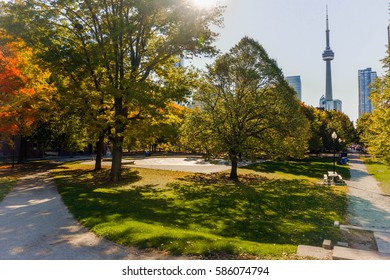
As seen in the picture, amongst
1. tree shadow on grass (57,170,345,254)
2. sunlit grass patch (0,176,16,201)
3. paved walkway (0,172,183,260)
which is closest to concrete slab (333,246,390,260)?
tree shadow on grass (57,170,345,254)

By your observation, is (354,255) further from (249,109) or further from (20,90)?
(20,90)

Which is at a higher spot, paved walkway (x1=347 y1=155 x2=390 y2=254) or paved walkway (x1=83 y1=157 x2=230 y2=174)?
paved walkway (x1=83 y1=157 x2=230 y2=174)

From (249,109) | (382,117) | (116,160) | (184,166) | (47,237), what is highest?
(249,109)

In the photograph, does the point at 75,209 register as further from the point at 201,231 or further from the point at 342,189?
the point at 342,189

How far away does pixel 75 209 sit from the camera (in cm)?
1338

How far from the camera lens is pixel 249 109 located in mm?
23906

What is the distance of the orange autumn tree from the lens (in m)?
22.6

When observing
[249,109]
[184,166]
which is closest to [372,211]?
[249,109]

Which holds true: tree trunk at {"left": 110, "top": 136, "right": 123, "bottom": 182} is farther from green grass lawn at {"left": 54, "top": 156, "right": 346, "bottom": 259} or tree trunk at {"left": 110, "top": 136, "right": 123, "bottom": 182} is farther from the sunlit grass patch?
the sunlit grass patch

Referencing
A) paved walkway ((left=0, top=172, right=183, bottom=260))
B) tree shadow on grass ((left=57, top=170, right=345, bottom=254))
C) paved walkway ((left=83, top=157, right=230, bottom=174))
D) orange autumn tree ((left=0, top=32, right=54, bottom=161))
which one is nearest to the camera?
paved walkway ((left=0, top=172, right=183, bottom=260))

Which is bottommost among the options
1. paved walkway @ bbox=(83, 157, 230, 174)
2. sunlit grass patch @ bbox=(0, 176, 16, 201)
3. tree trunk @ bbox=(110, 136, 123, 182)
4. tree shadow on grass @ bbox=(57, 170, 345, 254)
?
tree shadow on grass @ bbox=(57, 170, 345, 254)

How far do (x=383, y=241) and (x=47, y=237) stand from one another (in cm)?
1090

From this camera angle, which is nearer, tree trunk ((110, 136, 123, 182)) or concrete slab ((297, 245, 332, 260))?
concrete slab ((297, 245, 332, 260))
